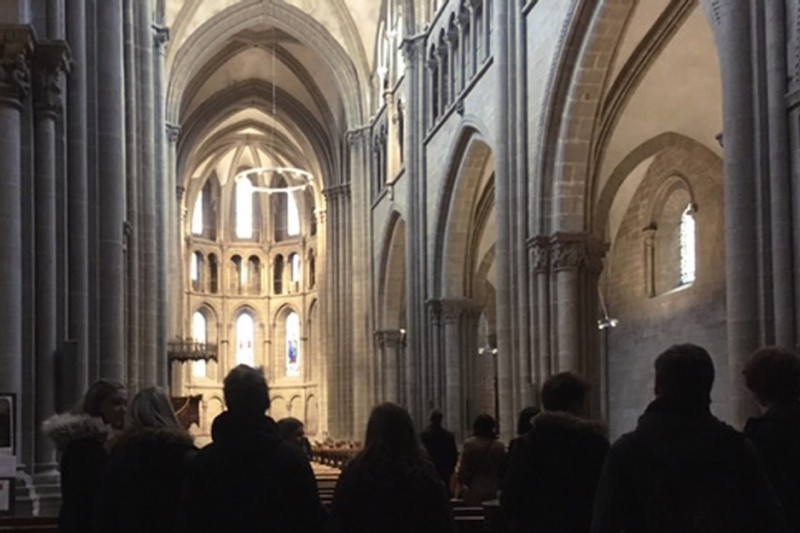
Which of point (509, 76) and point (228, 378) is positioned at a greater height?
point (509, 76)

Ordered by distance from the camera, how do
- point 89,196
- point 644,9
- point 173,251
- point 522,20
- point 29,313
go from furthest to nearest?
point 173,251 → point 522,20 → point 644,9 → point 89,196 → point 29,313

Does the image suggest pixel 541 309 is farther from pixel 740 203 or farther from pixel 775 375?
pixel 775 375

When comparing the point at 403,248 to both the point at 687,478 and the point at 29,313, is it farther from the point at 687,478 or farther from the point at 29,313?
the point at 687,478

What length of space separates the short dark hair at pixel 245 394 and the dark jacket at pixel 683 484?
135 cm

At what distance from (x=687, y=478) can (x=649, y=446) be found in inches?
6.0

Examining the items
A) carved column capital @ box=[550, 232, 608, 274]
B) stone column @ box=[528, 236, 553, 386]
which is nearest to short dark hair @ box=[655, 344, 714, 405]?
carved column capital @ box=[550, 232, 608, 274]

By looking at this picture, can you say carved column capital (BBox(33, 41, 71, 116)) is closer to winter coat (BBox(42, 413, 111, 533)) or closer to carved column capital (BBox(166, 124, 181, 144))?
winter coat (BBox(42, 413, 111, 533))

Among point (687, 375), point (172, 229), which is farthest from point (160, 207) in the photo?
point (687, 375)

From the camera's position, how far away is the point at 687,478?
151 inches

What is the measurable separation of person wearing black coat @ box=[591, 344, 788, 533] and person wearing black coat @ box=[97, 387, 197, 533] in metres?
1.92

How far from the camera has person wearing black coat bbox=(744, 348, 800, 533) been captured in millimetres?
4664

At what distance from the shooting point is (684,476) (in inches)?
151

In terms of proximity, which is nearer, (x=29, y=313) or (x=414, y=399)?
(x=29, y=313)

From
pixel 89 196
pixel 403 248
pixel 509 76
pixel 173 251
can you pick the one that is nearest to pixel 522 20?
pixel 509 76
